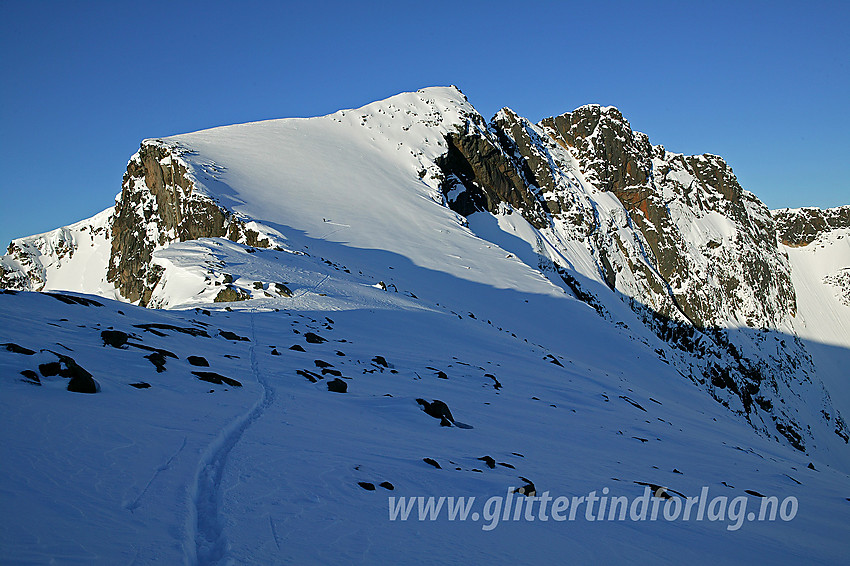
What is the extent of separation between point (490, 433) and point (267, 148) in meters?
45.0

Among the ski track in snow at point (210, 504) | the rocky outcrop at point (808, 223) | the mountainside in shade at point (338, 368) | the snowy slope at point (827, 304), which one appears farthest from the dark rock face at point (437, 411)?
the rocky outcrop at point (808, 223)

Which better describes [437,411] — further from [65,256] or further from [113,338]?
[65,256]

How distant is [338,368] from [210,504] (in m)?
6.98

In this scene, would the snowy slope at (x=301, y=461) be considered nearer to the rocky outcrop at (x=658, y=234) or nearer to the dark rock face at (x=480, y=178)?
the dark rock face at (x=480, y=178)

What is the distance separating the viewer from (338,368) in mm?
10961

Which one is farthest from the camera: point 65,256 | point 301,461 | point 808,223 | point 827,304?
point 808,223

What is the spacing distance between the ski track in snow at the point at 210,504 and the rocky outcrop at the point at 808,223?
182m

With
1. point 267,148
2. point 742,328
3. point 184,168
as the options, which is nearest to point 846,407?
point 742,328

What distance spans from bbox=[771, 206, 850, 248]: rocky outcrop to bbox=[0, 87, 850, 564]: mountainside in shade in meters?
117

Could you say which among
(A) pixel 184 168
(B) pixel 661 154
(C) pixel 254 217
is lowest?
(C) pixel 254 217

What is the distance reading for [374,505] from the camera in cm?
454

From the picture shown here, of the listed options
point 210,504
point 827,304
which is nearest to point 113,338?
point 210,504

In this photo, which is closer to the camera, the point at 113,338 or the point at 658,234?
the point at 113,338

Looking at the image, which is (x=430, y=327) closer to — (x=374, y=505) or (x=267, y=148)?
(x=374, y=505)
